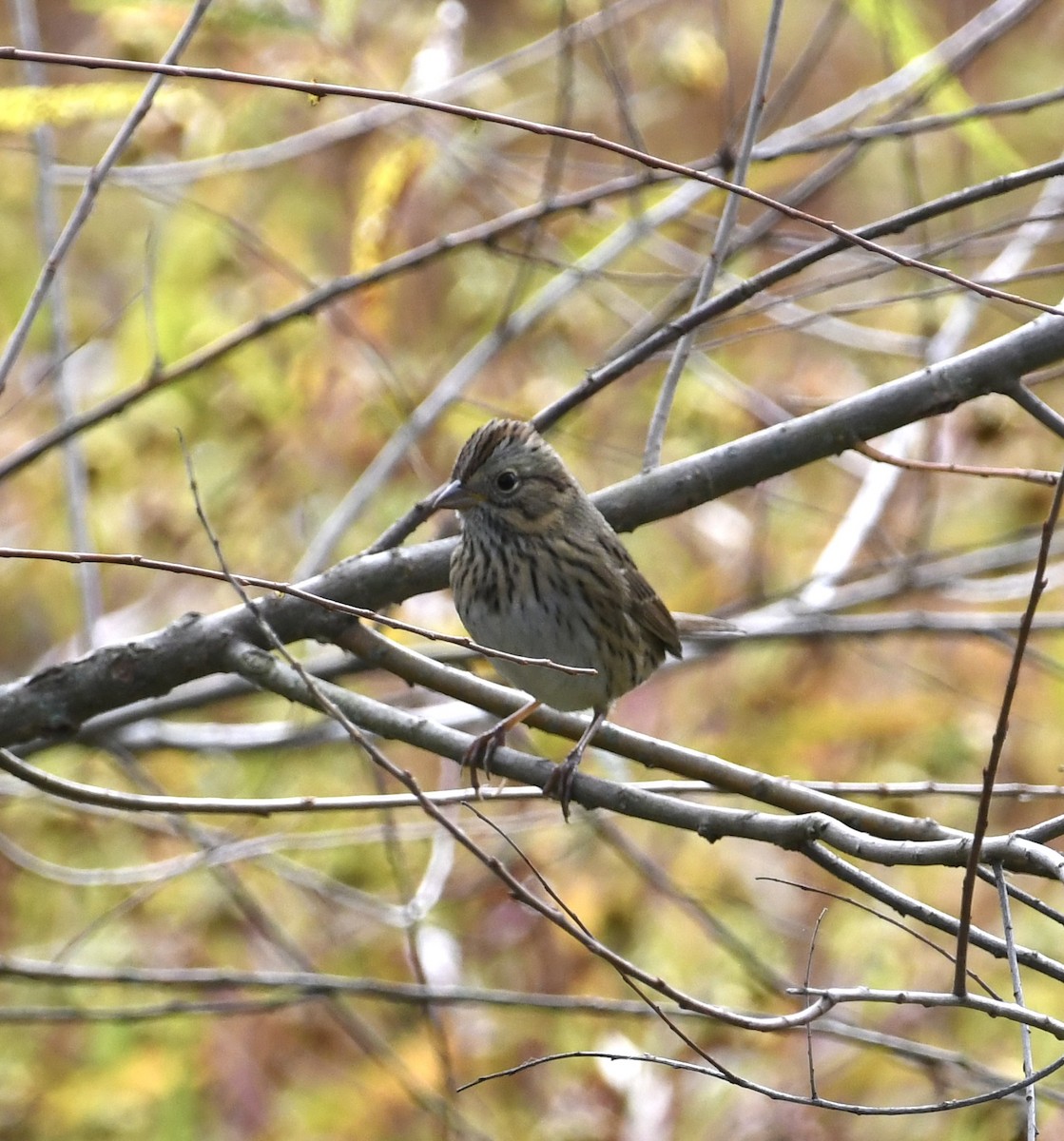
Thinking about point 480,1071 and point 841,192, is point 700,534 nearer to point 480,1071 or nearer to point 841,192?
point 480,1071

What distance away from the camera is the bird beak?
4219mm

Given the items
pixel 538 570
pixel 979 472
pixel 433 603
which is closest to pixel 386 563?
pixel 538 570

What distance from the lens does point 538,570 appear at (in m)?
4.52

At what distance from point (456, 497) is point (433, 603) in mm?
2038

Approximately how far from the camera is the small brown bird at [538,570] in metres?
4.39

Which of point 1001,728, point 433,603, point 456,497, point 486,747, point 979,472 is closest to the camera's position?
point 1001,728

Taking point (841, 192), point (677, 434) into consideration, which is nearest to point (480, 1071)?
point (677, 434)

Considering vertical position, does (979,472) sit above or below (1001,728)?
above

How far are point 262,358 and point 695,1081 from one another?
3154 mm

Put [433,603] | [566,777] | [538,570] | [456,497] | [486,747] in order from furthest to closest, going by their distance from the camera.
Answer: [433,603]
[538,570]
[456,497]
[486,747]
[566,777]

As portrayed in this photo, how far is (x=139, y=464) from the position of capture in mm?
5934

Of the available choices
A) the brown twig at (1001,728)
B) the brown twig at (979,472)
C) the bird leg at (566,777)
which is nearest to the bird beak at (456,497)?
the bird leg at (566,777)

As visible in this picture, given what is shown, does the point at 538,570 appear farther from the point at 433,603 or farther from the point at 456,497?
the point at 433,603

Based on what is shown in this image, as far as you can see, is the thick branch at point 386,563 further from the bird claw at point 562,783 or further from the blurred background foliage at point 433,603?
the blurred background foliage at point 433,603
